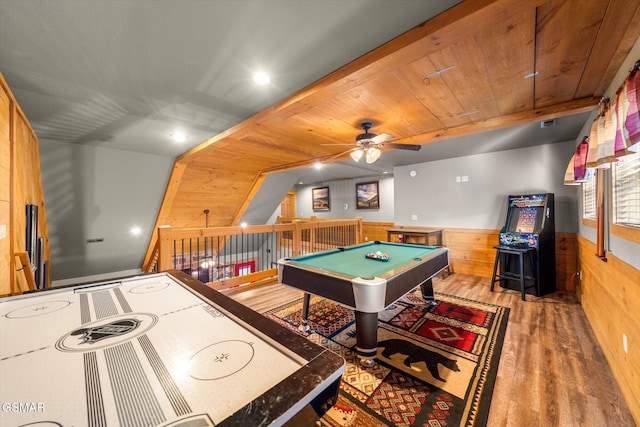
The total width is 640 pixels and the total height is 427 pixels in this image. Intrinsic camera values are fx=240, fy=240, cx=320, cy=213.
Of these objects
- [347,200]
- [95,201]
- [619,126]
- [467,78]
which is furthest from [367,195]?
[95,201]

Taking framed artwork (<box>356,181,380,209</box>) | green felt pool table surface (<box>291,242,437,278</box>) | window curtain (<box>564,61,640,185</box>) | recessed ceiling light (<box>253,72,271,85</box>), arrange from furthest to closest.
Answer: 1. framed artwork (<box>356,181,380,209</box>)
2. green felt pool table surface (<box>291,242,437,278</box>)
3. recessed ceiling light (<box>253,72,271,85</box>)
4. window curtain (<box>564,61,640,185</box>)

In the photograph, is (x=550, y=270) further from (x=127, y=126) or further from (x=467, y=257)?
(x=127, y=126)

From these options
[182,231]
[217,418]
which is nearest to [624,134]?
[217,418]

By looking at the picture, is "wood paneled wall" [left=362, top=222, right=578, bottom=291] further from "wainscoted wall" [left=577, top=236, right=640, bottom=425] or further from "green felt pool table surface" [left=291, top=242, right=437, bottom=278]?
"green felt pool table surface" [left=291, top=242, right=437, bottom=278]

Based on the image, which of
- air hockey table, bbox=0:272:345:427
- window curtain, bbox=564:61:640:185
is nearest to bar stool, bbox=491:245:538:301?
window curtain, bbox=564:61:640:185

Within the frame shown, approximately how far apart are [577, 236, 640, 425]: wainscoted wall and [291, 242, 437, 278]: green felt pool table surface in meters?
1.38

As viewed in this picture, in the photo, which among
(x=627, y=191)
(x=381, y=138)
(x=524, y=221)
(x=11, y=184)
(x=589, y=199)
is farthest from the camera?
(x=524, y=221)

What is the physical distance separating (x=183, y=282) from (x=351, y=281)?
113 cm

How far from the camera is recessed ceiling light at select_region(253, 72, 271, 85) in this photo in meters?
1.85

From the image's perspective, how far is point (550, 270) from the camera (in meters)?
3.58

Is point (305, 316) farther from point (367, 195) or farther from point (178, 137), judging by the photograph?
point (367, 195)

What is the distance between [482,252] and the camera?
4457 millimetres

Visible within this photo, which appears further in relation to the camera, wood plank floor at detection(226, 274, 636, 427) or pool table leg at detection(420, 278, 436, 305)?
pool table leg at detection(420, 278, 436, 305)

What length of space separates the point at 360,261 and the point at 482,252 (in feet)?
10.5
